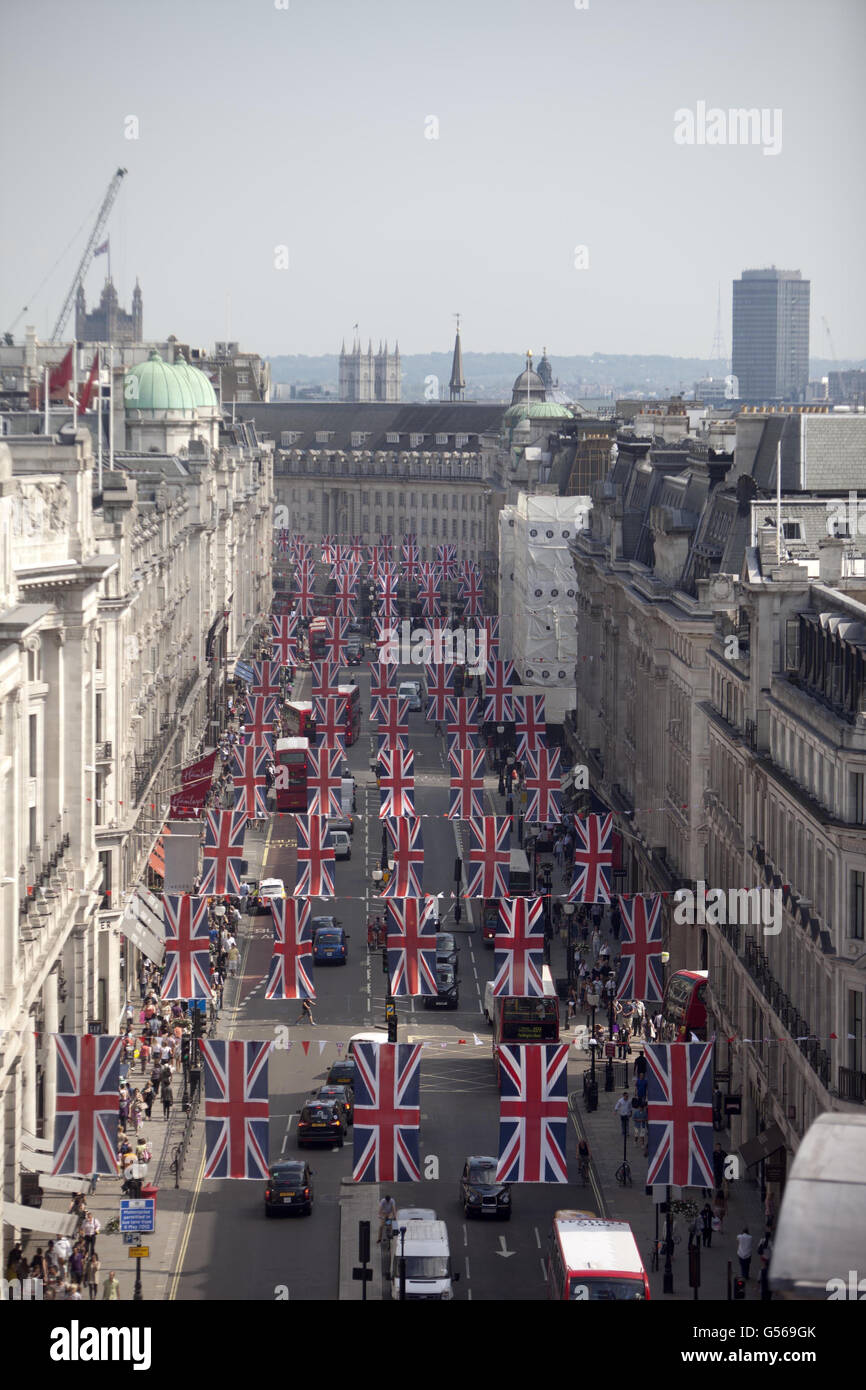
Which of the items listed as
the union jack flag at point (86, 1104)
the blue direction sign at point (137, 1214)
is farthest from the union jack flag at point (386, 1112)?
the union jack flag at point (86, 1104)

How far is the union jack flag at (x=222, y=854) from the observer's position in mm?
74438

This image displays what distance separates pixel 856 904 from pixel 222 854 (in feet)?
88.6

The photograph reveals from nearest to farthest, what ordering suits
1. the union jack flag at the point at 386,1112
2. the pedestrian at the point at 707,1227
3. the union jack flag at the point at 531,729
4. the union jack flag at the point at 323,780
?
1. the union jack flag at the point at 386,1112
2. the pedestrian at the point at 707,1227
3. the union jack flag at the point at 323,780
4. the union jack flag at the point at 531,729

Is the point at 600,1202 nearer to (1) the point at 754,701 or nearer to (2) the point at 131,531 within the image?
(1) the point at 754,701

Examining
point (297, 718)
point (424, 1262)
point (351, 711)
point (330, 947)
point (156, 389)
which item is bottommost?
point (330, 947)

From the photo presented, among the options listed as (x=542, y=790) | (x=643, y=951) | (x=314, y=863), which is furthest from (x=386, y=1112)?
(x=542, y=790)

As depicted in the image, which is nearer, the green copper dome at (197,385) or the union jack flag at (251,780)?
the union jack flag at (251,780)

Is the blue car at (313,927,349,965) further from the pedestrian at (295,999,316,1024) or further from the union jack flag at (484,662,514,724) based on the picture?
the union jack flag at (484,662,514,724)

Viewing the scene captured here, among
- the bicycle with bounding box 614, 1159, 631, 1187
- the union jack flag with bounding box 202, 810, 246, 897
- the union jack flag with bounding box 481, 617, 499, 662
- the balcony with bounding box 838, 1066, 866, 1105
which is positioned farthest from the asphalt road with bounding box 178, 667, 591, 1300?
the union jack flag with bounding box 481, 617, 499, 662

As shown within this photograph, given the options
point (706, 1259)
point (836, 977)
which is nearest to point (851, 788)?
point (836, 977)

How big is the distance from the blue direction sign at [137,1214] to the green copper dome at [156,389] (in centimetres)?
10393

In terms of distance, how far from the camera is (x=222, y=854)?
244 feet

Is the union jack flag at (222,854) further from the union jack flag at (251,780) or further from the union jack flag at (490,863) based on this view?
the union jack flag at (251,780)

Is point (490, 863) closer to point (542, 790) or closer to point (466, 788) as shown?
point (542, 790)
